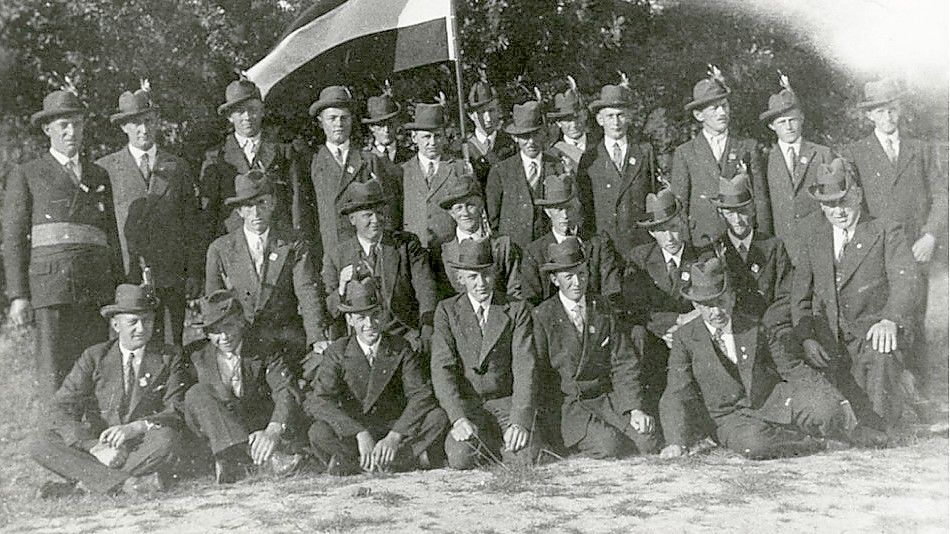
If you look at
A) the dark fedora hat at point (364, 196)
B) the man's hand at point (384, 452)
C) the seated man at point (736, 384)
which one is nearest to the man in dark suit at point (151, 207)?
the dark fedora hat at point (364, 196)

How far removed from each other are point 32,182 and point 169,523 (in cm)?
236

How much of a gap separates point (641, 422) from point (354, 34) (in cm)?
329

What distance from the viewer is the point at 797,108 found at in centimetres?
675

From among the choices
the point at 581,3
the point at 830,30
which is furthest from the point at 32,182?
the point at 830,30

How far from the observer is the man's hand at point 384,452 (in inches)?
219

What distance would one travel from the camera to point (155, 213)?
6.35 meters

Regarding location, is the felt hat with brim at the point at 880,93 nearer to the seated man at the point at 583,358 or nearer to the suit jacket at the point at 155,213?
the seated man at the point at 583,358

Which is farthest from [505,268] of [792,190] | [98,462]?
[98,462]

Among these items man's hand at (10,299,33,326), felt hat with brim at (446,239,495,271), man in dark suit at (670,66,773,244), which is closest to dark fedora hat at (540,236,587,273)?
felt hat with brim at (446,239,495,271)

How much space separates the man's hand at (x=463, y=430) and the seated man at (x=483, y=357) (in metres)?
0.04

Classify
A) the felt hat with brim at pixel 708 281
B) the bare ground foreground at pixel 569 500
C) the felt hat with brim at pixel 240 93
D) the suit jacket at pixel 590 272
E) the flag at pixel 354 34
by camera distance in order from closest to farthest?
the bare ground foreground at pixel 569 500 < the felt hat with brim at pixel 708 281 < the suit jacket at pixel 590 272 < the felt hat with brim at pixel 240 93 < the flag at pixel 354 34

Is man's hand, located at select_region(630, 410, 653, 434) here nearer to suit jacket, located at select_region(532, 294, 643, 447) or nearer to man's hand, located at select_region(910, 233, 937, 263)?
suit jacket, located at select_region(532, 294, 643, 447)

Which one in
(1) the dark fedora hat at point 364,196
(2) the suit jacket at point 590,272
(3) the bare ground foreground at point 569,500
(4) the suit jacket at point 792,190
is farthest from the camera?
(4) the suit jacket at point 792,190

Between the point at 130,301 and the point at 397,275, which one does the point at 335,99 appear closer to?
the point at 397,275
